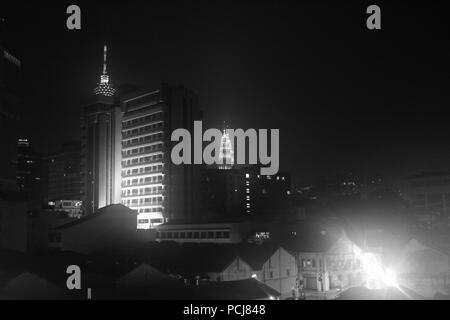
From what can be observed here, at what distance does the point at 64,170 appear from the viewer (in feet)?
527

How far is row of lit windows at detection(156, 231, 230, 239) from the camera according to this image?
60.9m

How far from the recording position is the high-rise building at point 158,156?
256 ft

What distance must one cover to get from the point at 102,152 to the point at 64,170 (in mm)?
78942

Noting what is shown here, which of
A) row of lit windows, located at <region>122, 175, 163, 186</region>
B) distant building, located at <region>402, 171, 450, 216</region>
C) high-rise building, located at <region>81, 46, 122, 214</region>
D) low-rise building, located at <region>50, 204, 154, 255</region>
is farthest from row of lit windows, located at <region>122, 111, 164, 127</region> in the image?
distant building, located at <region>402, 171, 450, 216</region>

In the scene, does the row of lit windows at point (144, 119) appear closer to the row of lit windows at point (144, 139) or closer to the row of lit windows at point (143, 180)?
the row of lit windows at point (144, 139)

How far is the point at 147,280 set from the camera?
35.5 metres

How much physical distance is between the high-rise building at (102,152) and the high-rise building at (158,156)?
2.62 m

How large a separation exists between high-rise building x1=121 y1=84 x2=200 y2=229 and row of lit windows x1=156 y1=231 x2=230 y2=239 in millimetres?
9901

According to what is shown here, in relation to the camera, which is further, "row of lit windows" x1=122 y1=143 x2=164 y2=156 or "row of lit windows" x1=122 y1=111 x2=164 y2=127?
"row of lit windows" x1=122 y1=143 x2=164 y2=156

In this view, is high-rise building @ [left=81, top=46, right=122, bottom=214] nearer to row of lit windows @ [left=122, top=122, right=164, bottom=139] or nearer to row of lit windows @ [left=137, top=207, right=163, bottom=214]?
row of lit windows @ [left=122, top=122, right=164, bottom=139]

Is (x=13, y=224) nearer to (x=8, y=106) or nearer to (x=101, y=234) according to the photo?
(x=101, y=234)
